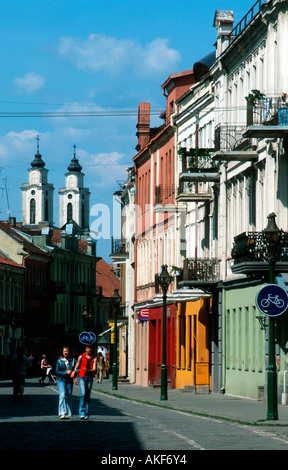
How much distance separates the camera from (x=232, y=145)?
3938 centimetres

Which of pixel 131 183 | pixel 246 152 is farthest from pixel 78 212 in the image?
pixel 246 152

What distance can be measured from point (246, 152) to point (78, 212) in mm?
163619

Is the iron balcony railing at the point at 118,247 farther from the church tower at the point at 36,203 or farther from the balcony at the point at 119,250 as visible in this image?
the church tower at the point at 36,203

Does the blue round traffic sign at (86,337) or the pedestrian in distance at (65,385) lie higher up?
the blue round traffic sign at (86,337)

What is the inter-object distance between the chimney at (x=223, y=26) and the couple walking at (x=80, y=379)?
19.6 metres

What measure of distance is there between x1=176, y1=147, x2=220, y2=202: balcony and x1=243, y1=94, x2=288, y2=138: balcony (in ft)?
24.6

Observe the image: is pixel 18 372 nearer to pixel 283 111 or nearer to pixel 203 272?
pixel 203 272

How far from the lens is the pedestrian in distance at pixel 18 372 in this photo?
3884cm

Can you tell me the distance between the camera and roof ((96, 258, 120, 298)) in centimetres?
14550

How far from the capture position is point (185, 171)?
42688 millimetres

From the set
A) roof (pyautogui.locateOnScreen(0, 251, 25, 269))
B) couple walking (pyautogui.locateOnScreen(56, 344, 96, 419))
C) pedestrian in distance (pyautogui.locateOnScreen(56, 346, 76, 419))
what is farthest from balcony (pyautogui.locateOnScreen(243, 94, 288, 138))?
roof (pyautogui.locateOnScreen(0, 251, 25, 269))

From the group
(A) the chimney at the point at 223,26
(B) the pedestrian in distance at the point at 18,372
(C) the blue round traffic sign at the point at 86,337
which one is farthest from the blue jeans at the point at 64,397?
(C) the blue round traffic sign at the point at 86,337

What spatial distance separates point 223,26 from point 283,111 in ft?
40.0
